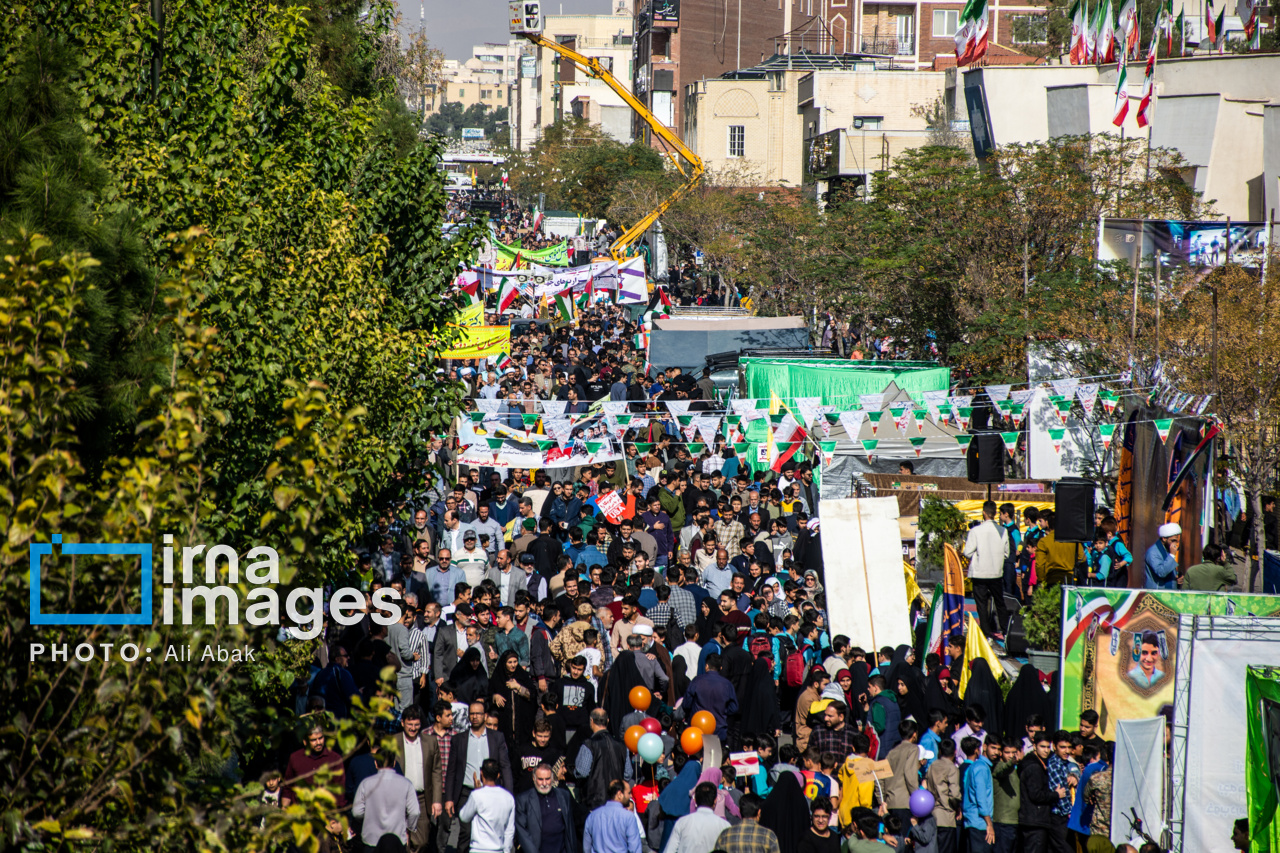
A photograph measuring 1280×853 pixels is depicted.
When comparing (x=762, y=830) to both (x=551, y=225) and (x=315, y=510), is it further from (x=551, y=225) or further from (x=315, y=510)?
(x=551, y=225)

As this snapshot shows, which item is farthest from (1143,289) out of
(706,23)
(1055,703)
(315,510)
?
(706,23)

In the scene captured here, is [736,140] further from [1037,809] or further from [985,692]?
[1037,809]

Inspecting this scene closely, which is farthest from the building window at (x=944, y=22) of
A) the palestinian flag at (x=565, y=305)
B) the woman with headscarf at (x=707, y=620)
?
the woman with headscarf at (x=707, y=620)

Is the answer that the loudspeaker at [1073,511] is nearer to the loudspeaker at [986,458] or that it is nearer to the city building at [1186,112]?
the loudspeaker at [986,458]

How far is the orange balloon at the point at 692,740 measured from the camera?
960 centimetres

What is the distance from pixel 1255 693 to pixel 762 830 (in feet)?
11.1

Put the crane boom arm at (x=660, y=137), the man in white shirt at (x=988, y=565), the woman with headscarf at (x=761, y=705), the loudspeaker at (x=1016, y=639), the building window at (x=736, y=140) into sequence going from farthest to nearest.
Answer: the building window at (x=736, y=140)
the crane boom arm at (x=660, y=137)
the man in white shirt at (x=988, y=565)
the loudspeaker at (x=1016, y=639)
the woman with headscarf at (x=761, y=705)

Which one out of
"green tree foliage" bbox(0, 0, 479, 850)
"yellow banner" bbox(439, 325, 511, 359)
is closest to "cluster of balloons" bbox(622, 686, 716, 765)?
A: "green tree foliage" bbox(0, 0, 479, 850)

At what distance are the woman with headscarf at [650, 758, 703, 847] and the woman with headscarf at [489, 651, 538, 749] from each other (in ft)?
4.89

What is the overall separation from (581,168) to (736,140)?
1035 cm

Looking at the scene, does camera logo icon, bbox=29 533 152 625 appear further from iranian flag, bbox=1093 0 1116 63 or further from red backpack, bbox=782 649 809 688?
iranian flag, bbox=1093 0 1116 63

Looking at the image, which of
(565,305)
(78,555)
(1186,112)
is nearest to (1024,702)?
(78,555)

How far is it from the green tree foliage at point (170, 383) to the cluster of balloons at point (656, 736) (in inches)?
104

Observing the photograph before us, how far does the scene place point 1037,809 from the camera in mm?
9242
